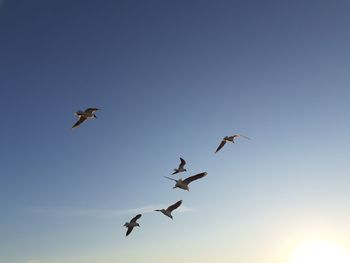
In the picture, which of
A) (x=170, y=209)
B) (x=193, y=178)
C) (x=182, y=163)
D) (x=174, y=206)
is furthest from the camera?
(x=182, y=163)

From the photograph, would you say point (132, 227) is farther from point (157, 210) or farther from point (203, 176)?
point (203, 176)

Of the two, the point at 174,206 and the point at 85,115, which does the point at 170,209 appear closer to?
the point at 174,206

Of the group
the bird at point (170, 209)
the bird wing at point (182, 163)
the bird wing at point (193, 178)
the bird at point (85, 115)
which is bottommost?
the bird at point (170, 209)

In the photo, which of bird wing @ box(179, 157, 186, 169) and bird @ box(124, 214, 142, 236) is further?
bird wing @ box(179, 157, 186, 169)

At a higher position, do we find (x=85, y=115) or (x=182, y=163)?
(x=85, y=115)

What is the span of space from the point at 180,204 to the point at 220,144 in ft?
45.2

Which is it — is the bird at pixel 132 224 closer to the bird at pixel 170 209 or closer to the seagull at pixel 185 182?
the bird at pixel 170 209

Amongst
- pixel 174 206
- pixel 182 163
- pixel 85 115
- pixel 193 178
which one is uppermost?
pixel 85 115

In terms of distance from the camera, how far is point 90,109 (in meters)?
59.1

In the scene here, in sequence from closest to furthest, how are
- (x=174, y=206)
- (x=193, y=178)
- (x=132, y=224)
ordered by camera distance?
(x=193, y=178), (x=174, y=206), (x=132, y=224)

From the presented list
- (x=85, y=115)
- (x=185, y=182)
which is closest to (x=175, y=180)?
(x=185, y=182)

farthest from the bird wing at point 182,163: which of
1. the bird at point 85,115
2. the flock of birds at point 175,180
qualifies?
the bird at point 85,115

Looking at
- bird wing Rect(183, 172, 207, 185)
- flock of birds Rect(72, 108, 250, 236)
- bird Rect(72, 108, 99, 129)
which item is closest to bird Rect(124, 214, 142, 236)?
flock of birds Rect(72, 108, 250, 236)

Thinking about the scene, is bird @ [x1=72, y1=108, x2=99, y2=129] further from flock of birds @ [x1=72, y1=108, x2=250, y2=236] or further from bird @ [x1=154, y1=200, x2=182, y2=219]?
bird @ [x1=154, y1=200, x2=182, y2=219]
